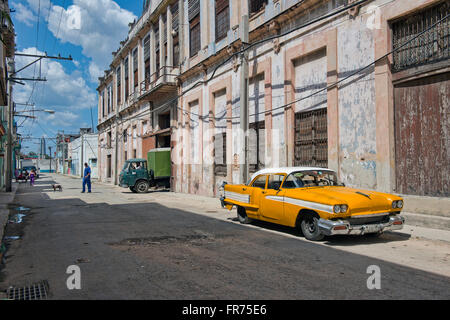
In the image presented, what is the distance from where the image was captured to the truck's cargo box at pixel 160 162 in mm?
23938

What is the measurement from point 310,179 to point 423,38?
15.6ft

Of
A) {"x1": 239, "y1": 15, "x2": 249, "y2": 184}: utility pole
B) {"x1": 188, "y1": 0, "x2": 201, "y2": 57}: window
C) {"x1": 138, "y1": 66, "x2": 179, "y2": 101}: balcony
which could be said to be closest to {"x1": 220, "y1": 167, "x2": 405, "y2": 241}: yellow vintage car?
{"x1": 239, "y1": 15, "x2": 249, "y2": 184}: utility pole

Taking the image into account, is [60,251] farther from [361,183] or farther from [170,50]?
[170,50]

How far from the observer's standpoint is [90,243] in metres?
7.09

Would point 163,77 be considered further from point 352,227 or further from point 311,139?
point 352,227

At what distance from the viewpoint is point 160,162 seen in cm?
2420

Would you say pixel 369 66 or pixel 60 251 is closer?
pixel 60 251

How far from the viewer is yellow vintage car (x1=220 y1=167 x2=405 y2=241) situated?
6676 mm

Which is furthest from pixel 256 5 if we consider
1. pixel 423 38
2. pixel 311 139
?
pixel 423 38

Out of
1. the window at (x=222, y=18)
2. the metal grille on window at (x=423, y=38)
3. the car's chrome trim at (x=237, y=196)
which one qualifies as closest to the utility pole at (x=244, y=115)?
the car's chrome trim at (x=237, y=196)

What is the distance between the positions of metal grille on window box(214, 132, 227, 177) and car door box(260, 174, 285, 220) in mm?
9550

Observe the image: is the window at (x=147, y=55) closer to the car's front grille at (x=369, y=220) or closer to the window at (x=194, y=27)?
the window at (x=194, y=27)
